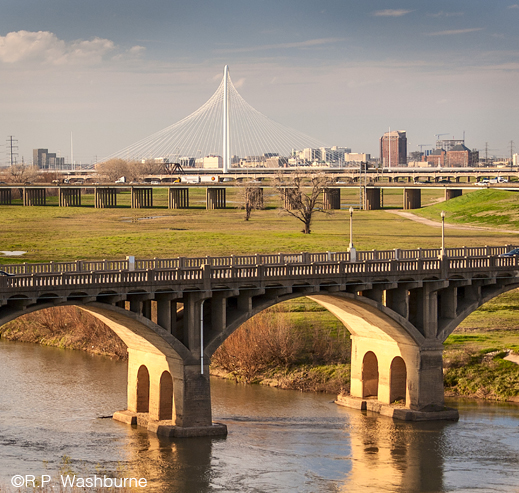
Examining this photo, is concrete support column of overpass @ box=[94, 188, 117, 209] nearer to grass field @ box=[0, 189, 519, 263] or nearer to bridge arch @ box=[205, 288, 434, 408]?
grass field @ box=[0, 189, 519, 263]

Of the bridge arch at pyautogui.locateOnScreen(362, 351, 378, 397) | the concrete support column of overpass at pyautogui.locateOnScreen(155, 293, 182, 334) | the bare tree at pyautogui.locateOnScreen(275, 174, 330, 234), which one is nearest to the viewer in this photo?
the concrete support column of overpass at pyautogui.locateOnScreen(155, 293, 182, 334)

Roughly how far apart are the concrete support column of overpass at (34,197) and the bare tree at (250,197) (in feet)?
136

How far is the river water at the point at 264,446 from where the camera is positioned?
44.9 meters

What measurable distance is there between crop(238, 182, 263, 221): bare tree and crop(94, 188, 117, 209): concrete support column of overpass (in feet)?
94.6

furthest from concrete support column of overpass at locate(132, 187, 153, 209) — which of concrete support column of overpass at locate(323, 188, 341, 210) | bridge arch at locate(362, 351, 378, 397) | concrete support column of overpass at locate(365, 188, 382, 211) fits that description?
bridge arch at locate(362, 351, 378, 397)

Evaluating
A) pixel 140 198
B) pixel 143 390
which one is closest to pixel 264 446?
pixel 143 390

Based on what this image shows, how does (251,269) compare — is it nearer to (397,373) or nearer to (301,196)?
(397,373)

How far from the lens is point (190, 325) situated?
50031 mm

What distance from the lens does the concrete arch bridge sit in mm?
47312

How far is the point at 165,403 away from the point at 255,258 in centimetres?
985

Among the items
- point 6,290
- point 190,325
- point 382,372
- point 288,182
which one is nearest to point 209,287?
point 190,325

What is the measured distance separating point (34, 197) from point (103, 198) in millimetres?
16084

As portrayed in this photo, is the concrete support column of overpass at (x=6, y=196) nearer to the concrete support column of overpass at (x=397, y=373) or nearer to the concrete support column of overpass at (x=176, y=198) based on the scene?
the concrete support column of overpass at (x=176, y=198)

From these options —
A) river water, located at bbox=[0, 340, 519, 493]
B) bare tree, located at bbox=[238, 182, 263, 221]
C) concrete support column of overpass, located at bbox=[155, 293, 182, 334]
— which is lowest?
river water, located at bbox=[0, 340, 519, 493]
